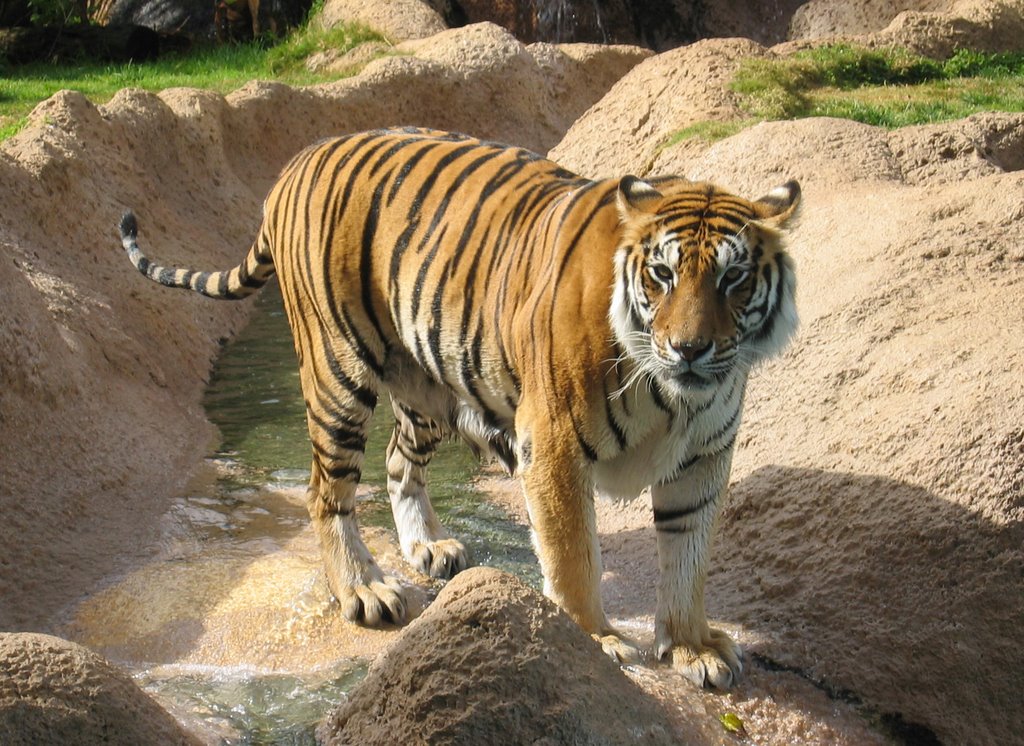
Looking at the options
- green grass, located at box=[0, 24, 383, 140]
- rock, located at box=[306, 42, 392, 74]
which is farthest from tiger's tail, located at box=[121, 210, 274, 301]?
rock, located at box=[306, 42, 392, 74]

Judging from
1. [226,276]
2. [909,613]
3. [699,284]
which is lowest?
[909,613]

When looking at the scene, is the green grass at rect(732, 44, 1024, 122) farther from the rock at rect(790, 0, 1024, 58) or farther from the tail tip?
the tail tip

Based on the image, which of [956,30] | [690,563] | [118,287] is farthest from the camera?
[956,30]

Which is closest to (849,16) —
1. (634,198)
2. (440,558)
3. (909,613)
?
(440,558)

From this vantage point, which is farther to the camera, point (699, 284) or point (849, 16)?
point (849, 16)

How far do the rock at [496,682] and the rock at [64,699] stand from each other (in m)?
0.62

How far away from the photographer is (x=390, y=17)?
52.2 feet

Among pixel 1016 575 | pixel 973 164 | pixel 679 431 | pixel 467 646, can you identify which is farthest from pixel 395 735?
pixel 973 164

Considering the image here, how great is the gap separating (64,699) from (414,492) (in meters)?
2.33

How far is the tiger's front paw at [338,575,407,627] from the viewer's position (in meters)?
5.04

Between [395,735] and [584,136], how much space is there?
6.77 m

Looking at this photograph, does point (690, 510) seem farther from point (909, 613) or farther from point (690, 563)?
point (909, 613)

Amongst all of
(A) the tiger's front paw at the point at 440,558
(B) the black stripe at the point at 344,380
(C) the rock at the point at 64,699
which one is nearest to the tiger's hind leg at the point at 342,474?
(B) the black stripe at the point at 344,380

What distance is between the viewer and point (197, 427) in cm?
733
